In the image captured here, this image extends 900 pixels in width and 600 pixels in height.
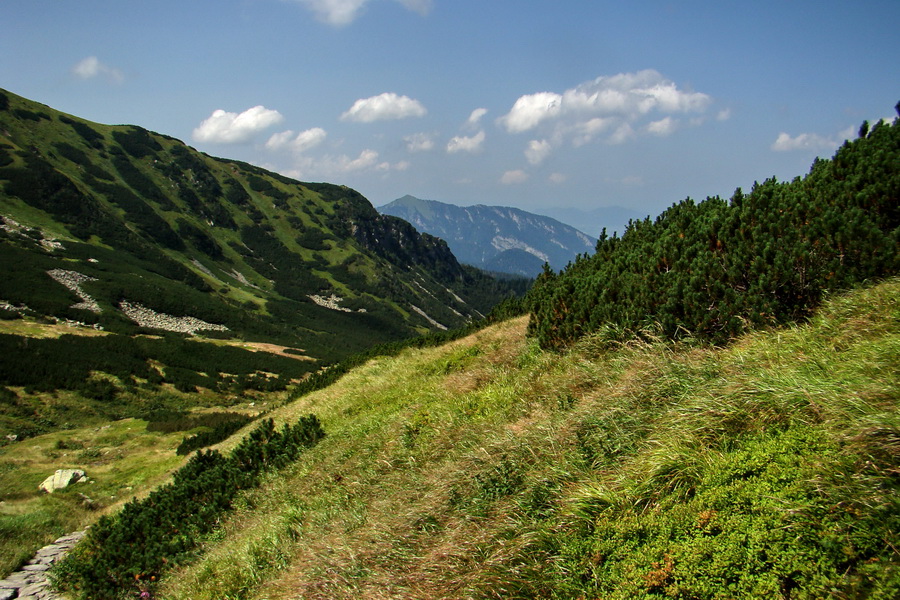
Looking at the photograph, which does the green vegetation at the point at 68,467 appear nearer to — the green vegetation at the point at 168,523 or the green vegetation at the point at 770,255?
the green vegetation at the point at 168,523

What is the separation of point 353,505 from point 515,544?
139 inches

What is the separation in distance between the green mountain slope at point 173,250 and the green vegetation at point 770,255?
6232cm

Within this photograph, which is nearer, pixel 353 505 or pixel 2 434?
→ pixel 353 505

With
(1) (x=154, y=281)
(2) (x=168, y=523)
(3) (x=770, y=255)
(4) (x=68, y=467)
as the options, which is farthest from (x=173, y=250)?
(3) (x=770, y=255)

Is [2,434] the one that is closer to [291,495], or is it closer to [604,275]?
[291,495]

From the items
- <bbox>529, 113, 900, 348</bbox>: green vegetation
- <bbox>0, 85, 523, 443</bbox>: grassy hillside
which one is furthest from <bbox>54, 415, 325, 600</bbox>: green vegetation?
<bbox>0, 85, 523, 443</bbox>: grassy hillside

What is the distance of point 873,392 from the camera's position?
3676mm

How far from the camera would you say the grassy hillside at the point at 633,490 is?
308cm

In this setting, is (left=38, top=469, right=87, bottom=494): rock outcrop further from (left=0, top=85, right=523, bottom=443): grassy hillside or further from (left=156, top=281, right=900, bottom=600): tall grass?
(left=156, top=281, right=900, bottom=600): tall grass

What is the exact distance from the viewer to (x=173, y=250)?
122500 mm

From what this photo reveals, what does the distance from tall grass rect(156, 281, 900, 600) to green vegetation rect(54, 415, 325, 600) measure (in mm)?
1689

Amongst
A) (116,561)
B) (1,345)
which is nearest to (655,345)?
(116,561)

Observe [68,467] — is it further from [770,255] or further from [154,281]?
[154,281]

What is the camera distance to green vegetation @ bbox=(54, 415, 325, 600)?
9.08 meters
